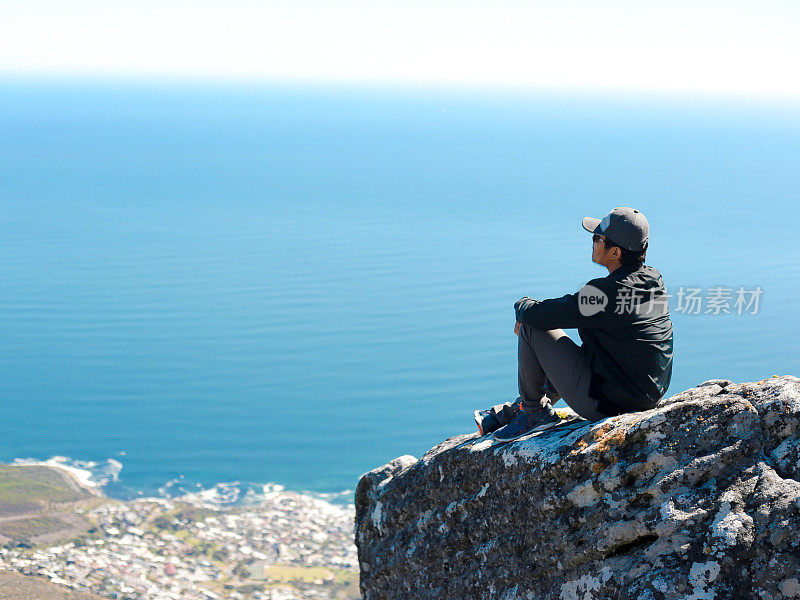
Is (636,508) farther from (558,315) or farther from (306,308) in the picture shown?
(306,308)

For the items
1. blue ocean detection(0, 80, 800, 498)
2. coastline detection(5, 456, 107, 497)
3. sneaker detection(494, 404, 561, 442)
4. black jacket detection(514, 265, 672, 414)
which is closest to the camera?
black jacket detection(514, 265, 672, 414)

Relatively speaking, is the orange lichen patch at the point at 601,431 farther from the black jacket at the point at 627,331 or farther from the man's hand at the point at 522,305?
the man's hand at the point at 522,305

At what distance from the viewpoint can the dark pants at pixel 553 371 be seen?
5.15 metres

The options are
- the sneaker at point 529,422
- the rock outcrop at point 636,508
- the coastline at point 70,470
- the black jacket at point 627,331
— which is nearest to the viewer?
the rock outcrop at point 636,508

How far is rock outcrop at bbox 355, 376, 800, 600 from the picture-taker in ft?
11.9

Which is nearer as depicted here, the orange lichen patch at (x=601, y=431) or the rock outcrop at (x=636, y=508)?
the rock outcrop at (x=636, y=508)

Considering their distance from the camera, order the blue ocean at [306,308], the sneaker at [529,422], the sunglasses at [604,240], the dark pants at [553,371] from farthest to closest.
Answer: the blue ocean at [306,308] < the sneaker at [529,422] < the dark pants at [553,371] < the sunglasses at [604,240]

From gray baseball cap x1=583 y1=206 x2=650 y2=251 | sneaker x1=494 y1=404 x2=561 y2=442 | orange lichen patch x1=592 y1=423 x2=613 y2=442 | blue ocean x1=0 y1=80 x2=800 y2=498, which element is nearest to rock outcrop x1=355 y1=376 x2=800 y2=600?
orange lichen patch x1=592 y1=423 x2=613 y2=442

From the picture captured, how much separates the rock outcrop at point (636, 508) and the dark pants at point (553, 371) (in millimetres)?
222

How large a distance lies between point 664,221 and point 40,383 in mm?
85600

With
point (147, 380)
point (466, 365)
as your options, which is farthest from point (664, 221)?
point (147, 380)

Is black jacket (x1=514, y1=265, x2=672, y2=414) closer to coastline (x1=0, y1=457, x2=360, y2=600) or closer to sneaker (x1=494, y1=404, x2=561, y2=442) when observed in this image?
sneaker (x1=494, y1=404, x2=561, y2=442)

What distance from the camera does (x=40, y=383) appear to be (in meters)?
62.8

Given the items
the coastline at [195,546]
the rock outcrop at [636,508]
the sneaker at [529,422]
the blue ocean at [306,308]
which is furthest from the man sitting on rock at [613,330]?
the coastline at [195,546]
